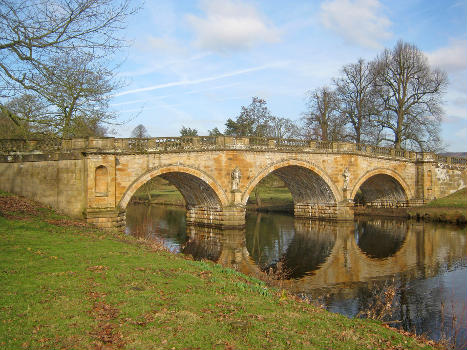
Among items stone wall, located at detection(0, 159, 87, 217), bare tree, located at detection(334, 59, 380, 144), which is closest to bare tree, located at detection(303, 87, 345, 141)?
bare tree, located at detection(334, 59, 380, 144)

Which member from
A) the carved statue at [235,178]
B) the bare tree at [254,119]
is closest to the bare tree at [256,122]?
the bare tree at [254,119]

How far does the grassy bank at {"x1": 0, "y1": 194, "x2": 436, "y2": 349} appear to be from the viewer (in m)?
5.02

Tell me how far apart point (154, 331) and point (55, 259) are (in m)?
4.44

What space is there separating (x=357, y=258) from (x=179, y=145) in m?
11.0

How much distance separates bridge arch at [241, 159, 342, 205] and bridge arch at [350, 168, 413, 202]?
75.6 inches

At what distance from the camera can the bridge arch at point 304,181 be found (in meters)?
24.8

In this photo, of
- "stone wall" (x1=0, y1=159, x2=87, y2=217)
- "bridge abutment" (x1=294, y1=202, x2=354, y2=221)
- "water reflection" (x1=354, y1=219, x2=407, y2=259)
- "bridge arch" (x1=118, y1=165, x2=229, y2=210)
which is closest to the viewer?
"stone wall" (x1=0, y1=159, x2=87, y2=217)

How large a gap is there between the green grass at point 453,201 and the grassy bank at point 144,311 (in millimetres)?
25368

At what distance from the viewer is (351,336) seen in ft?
18.9

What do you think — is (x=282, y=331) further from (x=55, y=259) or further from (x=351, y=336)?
(x=55, y=259)

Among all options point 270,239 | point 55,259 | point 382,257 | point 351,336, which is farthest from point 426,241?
point 55,259

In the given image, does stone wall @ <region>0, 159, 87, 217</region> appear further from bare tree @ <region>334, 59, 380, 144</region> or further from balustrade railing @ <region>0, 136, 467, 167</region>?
bare tree @ <region>334, 59, 380, 144</region>

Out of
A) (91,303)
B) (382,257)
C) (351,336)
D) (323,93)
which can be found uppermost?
(323,93)

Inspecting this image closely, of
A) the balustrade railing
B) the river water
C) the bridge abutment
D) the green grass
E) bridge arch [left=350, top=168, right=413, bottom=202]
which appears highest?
the balustrade railing
